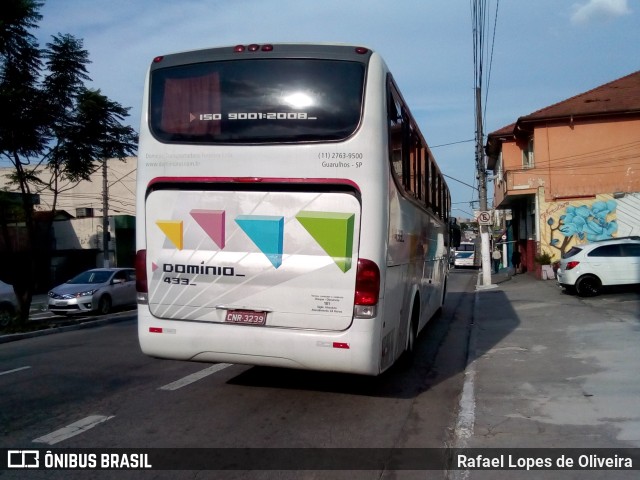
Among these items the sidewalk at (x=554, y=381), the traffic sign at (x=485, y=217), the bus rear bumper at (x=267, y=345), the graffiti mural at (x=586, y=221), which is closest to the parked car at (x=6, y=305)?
the bus rear bumper at (x=267, y=345)

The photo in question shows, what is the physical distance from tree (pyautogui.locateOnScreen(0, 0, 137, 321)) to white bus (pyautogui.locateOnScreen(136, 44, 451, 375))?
887cm

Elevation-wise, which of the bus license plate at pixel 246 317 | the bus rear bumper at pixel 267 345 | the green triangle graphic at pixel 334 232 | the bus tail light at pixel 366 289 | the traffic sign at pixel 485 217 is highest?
the traffic sign at pixel 485 217

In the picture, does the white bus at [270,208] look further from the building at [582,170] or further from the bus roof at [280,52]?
the building at [582,170]

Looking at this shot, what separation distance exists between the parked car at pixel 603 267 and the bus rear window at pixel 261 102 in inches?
548

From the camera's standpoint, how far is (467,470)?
4953 mm

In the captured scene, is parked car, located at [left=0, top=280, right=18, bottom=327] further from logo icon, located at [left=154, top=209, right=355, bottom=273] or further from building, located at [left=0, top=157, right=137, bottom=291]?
building, located at [left=0, top=157, right=137, bottom=291]

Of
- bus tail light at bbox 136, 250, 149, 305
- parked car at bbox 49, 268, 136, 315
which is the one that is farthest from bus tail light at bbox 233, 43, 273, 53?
parked car at bbox 49, 268, 136, 315

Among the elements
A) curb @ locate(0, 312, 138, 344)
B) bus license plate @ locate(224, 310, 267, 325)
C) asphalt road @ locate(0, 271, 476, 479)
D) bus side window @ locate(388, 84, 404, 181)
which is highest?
bus side window @ locate(388, 84, 404, 181)

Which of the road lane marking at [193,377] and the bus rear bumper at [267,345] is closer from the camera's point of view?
the bus rear bumper at [267,345]

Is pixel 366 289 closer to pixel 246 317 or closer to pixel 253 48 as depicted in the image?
pixel 246 317

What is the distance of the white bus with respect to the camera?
593cm

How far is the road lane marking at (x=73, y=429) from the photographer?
564 centimetres

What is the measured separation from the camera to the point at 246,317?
244 inches

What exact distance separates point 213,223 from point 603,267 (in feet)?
48.3
